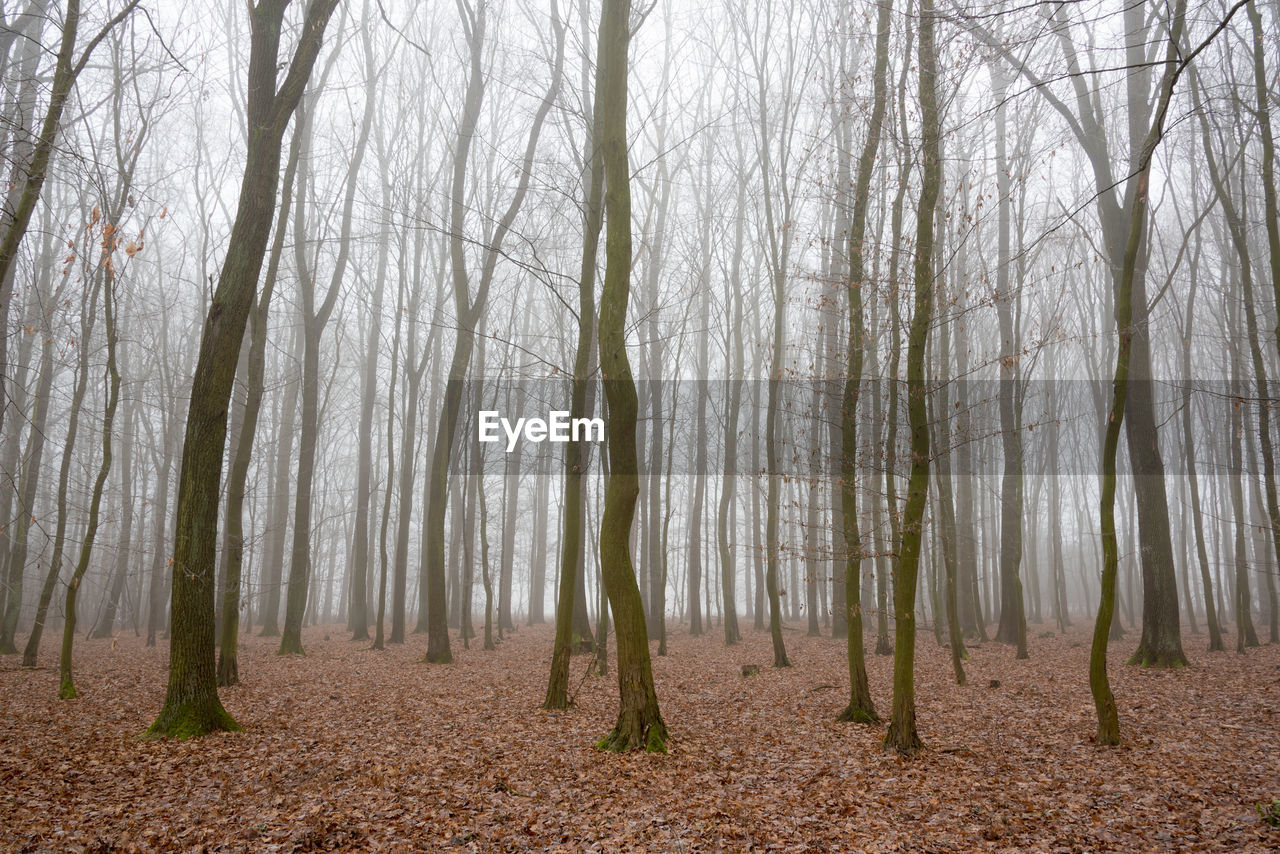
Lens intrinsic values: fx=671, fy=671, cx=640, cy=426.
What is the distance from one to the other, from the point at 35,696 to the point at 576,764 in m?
7.55

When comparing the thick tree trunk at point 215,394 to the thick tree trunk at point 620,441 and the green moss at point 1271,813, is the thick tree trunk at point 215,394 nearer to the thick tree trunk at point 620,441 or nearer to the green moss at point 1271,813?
the thick tree trunk at point 620,441

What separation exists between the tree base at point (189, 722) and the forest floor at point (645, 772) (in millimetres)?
202

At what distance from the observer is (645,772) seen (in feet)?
19.0

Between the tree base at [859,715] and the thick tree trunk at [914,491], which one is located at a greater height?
the thick tree trunk at [914,491]

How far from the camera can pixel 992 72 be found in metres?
13.9

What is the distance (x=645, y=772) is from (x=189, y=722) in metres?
4.51

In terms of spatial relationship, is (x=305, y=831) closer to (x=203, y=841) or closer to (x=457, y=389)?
(x=203, y=841)

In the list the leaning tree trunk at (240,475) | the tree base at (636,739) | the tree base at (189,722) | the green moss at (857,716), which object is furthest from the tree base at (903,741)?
the leaning tree trunk at (240,475)

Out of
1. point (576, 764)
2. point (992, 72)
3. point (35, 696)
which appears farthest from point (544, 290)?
point (576, 764)

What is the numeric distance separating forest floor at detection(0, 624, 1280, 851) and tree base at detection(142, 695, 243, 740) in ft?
0.66

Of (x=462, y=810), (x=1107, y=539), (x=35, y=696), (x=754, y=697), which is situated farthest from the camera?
(x=754, y=697)

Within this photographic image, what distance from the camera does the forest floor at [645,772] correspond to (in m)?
4.38

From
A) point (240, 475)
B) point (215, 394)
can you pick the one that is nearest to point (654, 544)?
point (240, 475)

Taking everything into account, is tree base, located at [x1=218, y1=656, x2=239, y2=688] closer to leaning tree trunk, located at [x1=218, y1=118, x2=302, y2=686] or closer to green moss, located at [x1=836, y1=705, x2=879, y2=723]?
leaning tree trunk, located at [x1=218, y1=118, x2=302, y2=686]
